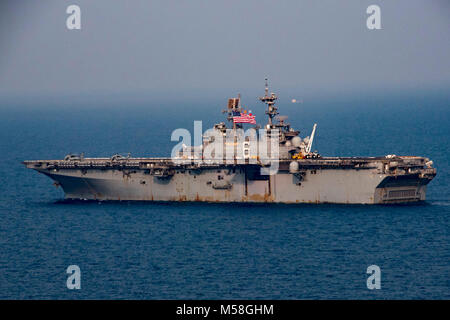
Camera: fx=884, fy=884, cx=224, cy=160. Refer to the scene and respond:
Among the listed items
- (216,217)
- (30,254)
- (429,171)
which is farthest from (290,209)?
(30,254)

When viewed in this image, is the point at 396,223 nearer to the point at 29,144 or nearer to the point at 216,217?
the point at 216,217

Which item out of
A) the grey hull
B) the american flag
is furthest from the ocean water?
the american flag

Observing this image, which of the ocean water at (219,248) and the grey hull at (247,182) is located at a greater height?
the grey hull at (247,182)

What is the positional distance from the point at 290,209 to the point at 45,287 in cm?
1902

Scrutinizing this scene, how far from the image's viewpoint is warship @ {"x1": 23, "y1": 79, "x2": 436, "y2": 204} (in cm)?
5688

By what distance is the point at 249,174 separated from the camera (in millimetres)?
58562

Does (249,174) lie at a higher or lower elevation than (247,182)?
higher

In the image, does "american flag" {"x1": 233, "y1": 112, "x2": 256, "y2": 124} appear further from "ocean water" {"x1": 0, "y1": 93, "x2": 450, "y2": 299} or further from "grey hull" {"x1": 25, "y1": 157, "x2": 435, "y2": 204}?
"ocean water" {"x1": 0, "y1": 93, "x2": 450, "y2": 299}

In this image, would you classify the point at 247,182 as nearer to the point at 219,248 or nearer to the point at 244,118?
the point at 244,118

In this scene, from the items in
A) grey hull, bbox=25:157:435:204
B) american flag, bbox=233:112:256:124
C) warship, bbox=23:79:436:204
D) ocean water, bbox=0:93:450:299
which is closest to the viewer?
ocean water, bbox=0:93:450:299

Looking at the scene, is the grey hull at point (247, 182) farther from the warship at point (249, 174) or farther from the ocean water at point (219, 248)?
the ocean water at point (219, 248)

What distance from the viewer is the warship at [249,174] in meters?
56.9

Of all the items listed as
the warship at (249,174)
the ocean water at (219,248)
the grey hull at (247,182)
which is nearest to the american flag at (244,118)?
the warship at (249,174)

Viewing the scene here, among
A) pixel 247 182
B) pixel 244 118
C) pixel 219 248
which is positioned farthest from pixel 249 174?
pixel 219 248
